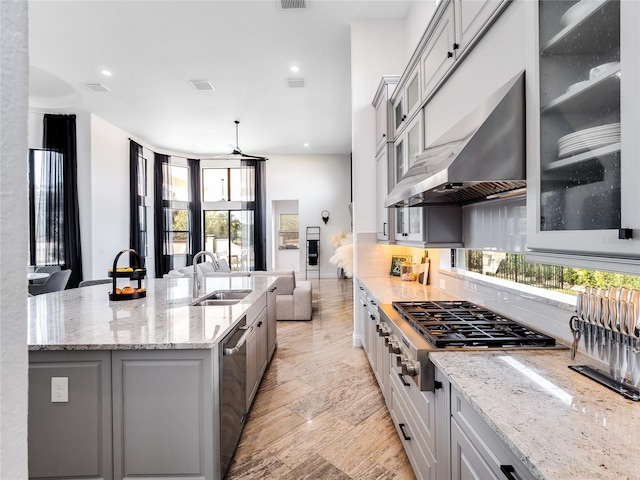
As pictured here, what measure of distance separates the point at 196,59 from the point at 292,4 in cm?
181

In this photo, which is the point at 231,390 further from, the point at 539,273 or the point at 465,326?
the point at 539,273

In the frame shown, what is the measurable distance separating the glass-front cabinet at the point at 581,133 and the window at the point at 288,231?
9.80 meters

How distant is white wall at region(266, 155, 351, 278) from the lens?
9.99 m

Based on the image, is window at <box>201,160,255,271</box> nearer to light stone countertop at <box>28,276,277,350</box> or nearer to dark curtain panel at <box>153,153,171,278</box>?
dark curtain panel at <box>153,153,171,278</box>

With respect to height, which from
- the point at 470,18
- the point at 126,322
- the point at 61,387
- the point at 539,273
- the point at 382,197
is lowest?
the point at 61,387

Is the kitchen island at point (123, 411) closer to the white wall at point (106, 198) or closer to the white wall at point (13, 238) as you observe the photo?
the white wall at point (13, 238)

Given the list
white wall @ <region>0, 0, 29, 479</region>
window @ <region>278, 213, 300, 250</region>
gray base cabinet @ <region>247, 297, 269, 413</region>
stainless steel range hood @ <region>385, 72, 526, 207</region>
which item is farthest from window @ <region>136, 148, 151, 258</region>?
white wall @ <region>0, 0, 29, 479</region>

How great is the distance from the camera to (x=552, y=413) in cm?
88

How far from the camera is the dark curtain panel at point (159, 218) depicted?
29.6ft

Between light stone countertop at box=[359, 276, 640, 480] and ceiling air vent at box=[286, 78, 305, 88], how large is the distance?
4.94m

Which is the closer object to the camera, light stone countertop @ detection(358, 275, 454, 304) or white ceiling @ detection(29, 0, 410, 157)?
light stone countertop @ detection(358, 275, 454, 304)

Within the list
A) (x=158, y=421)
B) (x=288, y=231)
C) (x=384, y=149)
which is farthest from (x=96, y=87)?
(x=288, y=231)

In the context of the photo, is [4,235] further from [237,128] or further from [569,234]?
[237,128]

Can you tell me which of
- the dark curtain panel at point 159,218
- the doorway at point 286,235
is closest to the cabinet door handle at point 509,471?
the dark curtain panel at point 159,218
